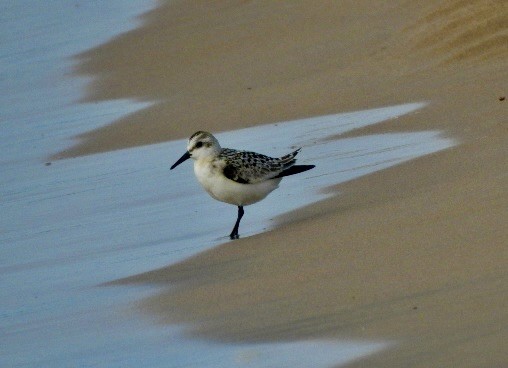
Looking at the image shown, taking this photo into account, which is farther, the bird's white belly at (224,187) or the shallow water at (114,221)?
the bird's white belly at (224,187)

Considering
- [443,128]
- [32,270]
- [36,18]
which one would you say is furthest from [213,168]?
[36,18]

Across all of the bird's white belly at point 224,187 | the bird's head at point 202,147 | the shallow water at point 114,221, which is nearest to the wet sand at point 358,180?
the shallow water at point 114,221

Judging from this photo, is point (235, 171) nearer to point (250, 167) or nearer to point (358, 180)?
point (250, 167)

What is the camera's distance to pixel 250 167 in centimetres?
1026

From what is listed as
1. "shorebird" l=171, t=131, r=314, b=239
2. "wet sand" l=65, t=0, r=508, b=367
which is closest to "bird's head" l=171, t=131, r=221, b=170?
"shorebird" l=171, t=131, r=314, b=239

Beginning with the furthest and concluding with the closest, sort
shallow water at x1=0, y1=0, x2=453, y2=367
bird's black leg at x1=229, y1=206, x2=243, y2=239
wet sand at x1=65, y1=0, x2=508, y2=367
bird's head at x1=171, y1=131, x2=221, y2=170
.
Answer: bird's head at x1=171, y1=131, x2=221, y2=170
bird's black leg at x1=229, y1=206, x2=243, y2=239
shallow water at x1=0, y1=0, x2=453, y2=367
wet sand at x1=65, y1=0, x2=508, y2=367

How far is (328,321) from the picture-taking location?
22.3 ft

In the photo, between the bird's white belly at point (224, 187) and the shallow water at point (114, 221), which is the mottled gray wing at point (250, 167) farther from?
the shallow water at point (114, 221)

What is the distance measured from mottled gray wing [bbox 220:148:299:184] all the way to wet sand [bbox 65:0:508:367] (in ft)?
1.40

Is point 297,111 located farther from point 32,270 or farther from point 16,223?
point 32,270

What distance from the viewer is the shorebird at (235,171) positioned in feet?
33.4

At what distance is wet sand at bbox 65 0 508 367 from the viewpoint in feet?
21.9

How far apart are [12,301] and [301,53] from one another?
867cm

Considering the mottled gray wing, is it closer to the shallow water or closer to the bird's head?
the bird's head
